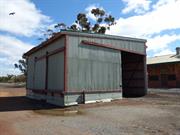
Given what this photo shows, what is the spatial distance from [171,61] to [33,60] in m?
19.0

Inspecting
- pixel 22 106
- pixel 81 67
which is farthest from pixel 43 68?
pixel 81 67

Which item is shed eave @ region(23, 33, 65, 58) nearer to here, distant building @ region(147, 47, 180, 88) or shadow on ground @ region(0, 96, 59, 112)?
shadow on ground @ region(0, 96, 59, 112)

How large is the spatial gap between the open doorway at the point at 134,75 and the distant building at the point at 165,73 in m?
11.7

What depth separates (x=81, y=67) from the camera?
1769 centimetres

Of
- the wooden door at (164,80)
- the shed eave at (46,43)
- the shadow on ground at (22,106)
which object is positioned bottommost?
the shadow on ground at (22,106)

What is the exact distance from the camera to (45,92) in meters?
20.8

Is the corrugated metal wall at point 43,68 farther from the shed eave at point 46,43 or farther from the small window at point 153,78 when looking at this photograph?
the small window at point 153,78

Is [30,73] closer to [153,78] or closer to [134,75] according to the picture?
[134,75]

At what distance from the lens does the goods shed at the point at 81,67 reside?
1708 centimetres

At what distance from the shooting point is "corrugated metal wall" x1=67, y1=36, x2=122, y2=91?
1722 centimetres

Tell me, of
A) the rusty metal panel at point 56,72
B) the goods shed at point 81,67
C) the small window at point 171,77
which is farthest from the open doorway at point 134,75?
the small window at point 171,77

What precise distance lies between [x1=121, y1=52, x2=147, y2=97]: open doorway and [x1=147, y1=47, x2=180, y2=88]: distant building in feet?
38.5

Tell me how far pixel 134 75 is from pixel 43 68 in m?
8.64

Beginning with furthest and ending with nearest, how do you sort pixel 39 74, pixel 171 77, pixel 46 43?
pixel 171 77
pixel 39 74
pixel 46 43
